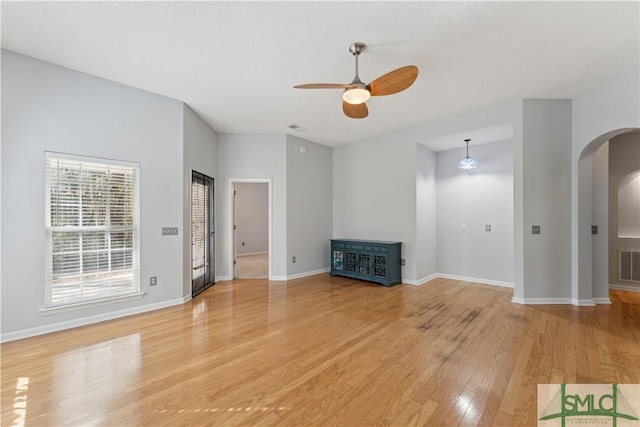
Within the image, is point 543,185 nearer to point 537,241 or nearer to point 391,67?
point 537,241

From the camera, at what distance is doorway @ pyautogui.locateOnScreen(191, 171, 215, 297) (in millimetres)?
4656

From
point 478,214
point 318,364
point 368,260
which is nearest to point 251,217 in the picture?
point 368,260

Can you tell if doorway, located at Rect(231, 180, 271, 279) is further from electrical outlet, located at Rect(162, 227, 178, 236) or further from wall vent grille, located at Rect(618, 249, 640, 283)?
wall vent grille, located at Rect(618, 249, 640, 283)

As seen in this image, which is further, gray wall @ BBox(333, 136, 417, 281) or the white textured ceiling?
gray wall @ BBox(333, 136, 417, 281)

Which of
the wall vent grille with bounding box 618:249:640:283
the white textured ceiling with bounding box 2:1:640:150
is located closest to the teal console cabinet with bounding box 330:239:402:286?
the white textured ceiling with bounding box 2:1:640:150

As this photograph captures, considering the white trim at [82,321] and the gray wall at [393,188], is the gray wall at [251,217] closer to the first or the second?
the gray wall at [393,188]

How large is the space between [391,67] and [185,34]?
6.89ft

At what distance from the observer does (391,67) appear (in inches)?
122

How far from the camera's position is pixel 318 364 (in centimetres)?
241

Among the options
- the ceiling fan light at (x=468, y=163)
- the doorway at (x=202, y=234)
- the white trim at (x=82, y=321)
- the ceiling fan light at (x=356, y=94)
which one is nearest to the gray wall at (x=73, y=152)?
the white trim at (x=82, y=321)

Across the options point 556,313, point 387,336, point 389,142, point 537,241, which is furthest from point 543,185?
point 387,336

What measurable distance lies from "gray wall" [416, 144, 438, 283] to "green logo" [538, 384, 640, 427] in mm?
3204

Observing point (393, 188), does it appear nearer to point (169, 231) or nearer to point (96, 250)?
point (169, 231)

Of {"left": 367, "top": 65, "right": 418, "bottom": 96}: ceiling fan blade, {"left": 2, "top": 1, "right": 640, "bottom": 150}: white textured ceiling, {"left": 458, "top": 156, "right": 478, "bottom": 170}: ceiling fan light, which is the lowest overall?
{"left": 458, "top": 156, "right": 478, "bottom": 170}: ceiling fan light
